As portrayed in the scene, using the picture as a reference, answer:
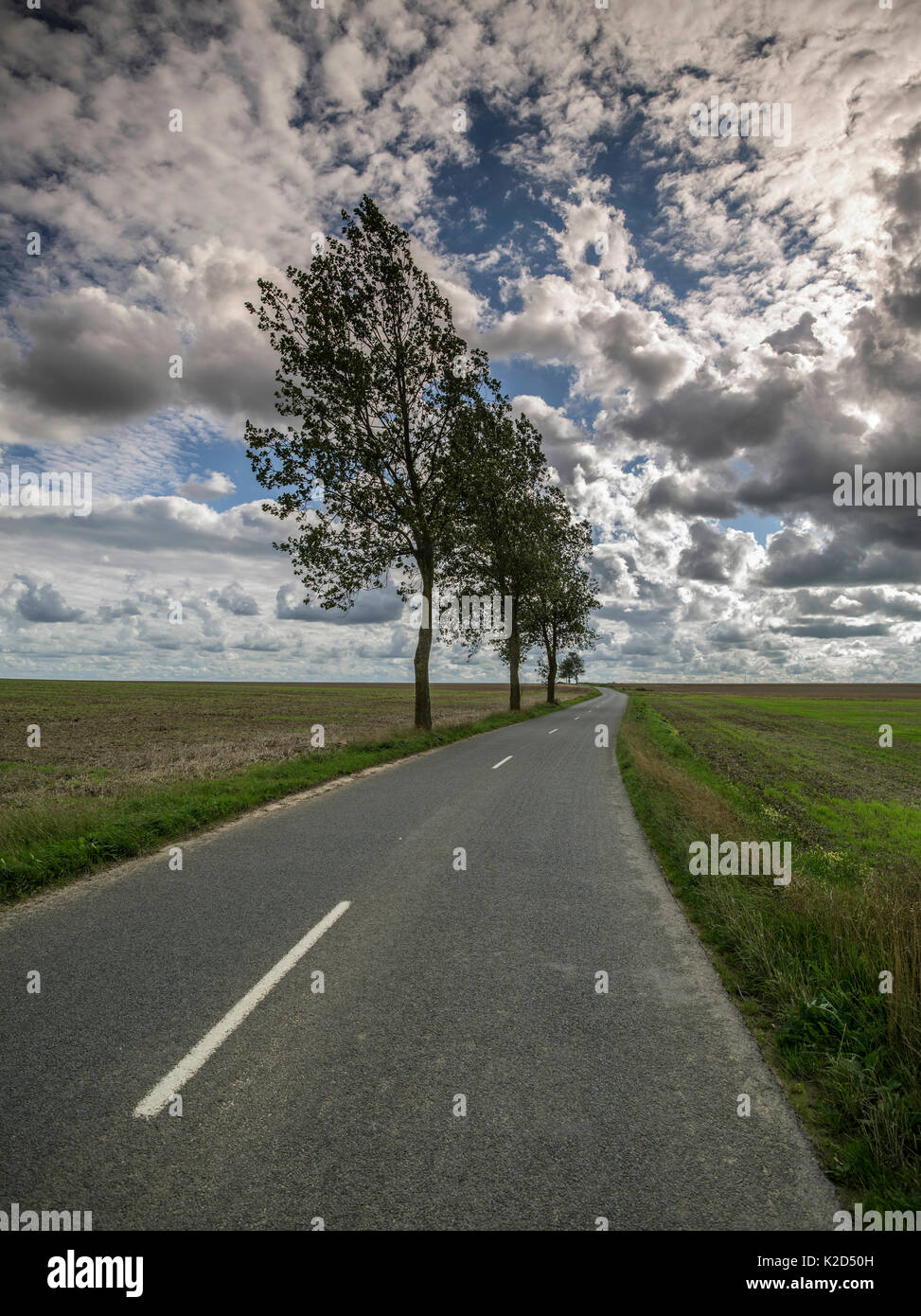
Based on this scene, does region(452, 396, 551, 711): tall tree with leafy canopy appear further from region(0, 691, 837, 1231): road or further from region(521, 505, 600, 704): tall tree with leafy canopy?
region(0, 691, 837, 1231): road

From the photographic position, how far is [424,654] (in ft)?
74.1

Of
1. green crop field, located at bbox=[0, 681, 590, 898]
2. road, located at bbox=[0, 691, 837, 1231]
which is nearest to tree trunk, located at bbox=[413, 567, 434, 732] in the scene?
green crop field, located at bbox=[0, 681, 590, 898]

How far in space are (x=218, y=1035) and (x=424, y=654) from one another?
18982 mm

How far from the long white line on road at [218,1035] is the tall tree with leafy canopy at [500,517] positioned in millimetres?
18626

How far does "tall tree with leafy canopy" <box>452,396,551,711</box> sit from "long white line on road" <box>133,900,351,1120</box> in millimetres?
18626

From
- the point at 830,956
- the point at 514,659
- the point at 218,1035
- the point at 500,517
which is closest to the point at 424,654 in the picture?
the point at 500,517

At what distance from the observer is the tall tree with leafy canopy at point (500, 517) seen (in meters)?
22.5

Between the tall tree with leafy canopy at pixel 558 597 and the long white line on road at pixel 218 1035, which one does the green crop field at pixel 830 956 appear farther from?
the tall tree with leafy canopy at pixel 558 597

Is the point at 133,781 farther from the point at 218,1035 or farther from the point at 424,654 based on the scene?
the point at 218,1035

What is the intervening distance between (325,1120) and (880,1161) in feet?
8.07

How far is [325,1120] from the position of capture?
3.02m
